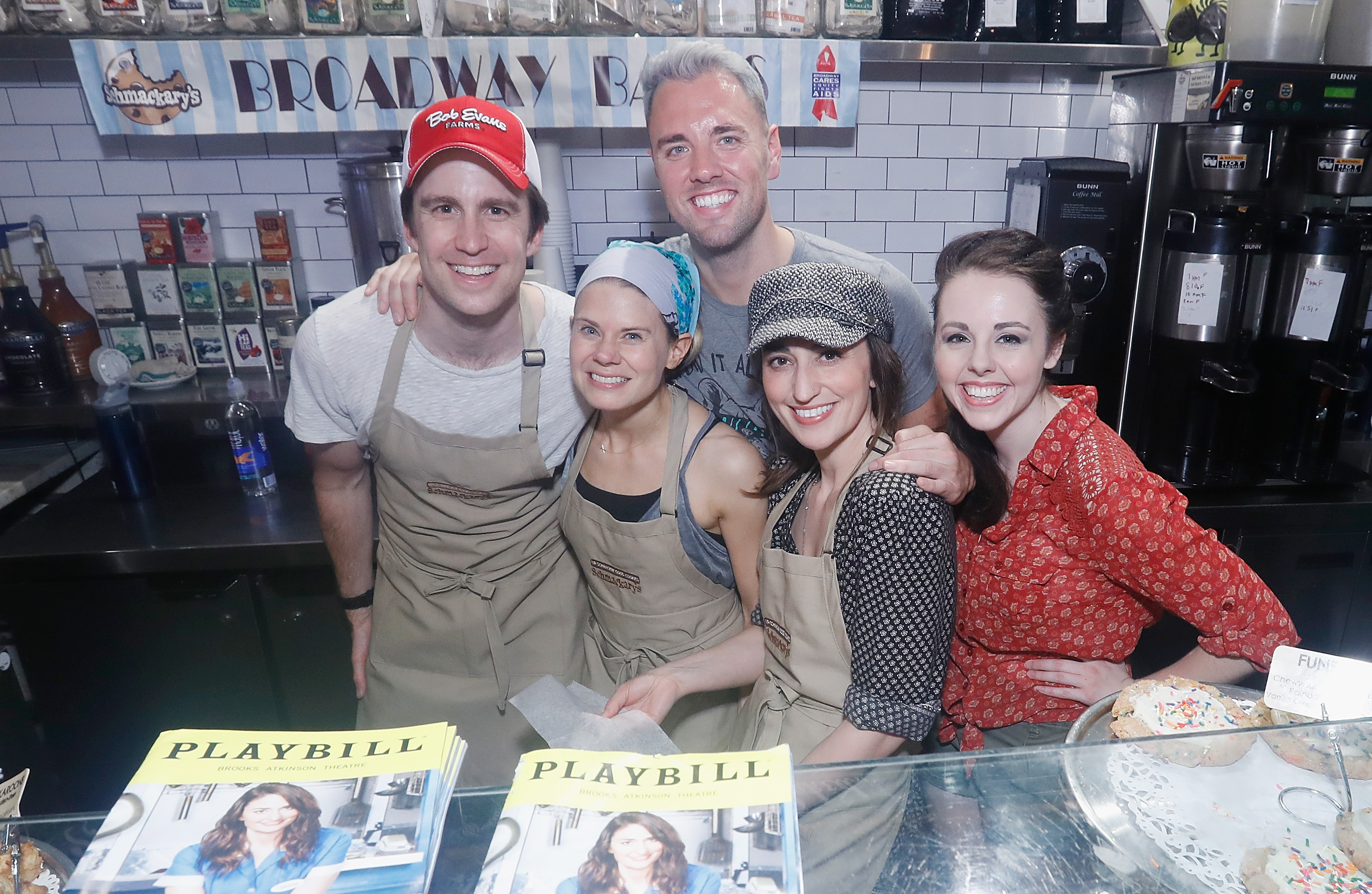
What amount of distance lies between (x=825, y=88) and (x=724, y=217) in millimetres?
984

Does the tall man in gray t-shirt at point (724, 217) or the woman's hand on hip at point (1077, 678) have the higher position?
the tall man in gray t-shirt at point (724, 217)

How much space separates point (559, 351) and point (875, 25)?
1.51 m

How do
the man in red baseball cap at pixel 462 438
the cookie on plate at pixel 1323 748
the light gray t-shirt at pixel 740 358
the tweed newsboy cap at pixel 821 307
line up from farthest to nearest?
the light gray t-shirt at pixel 740 358
the man in red baseball cap at pixel 462 438
the tweed newsboy cap at pixel 821 307
the cookie on plate at pixel 1323 748

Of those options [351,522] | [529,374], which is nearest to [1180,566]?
[529,374]

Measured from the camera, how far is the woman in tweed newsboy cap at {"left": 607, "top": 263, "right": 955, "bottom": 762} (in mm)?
1246

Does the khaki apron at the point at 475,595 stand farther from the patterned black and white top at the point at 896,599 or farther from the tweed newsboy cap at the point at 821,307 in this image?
the patterned black and white top at the point at 896,599

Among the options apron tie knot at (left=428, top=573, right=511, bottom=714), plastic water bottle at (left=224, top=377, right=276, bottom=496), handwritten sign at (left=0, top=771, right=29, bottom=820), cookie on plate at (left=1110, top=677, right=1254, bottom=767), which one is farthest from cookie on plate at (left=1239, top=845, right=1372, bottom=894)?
plastic water bottle at (left=224, top=377, right=276, bottom=496)

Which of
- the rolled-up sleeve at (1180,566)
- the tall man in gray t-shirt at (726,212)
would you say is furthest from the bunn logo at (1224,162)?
the rolled-up sleeve at (1180,566)

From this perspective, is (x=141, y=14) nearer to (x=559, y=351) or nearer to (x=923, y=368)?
(x=559, y=351)

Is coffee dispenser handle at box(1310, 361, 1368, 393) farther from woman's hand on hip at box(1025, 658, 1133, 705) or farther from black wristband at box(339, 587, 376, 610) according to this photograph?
black wristband at box(339, 587, 376, 610)

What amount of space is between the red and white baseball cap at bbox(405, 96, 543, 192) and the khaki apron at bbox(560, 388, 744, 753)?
0.56 m

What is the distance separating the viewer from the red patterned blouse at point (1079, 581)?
4.25 feet

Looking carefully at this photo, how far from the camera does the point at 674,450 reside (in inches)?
63.3

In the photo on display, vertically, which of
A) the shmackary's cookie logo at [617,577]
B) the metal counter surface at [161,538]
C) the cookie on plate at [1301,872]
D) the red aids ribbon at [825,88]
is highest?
the red aids ribbon at [825,88]
